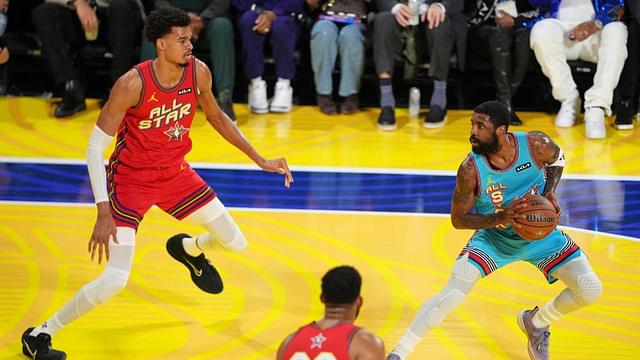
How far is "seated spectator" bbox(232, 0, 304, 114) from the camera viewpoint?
9.79 meters

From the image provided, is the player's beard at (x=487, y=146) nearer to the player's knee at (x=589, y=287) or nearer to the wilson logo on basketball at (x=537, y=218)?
the wilson logo on basketball at (x=537, y=218)

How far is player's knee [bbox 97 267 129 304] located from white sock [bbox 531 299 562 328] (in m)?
2.09

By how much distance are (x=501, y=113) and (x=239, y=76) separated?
5401 mm

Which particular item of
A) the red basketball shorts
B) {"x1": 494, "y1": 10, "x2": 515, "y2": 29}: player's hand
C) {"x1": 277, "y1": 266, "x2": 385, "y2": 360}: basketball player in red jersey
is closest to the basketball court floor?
the red basketball shorts

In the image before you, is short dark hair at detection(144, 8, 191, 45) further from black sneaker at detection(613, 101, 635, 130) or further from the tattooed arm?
black sneaker at detection(613, 101, 635, 130)

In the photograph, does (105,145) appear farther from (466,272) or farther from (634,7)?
(634,7)

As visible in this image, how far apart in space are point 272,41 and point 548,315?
487 centimetres

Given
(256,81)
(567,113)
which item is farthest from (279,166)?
(567,113)

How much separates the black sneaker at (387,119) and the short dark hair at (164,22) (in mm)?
4153

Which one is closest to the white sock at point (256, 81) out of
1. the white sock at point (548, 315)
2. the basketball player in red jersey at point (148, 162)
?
the basketball player in red jersey at point (148, 162)

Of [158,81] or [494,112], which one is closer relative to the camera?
[494,112]

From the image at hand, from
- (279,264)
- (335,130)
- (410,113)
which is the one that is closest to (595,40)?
(410,113)

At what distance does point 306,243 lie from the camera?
7238mm

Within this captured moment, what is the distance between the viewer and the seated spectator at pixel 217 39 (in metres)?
9.71
